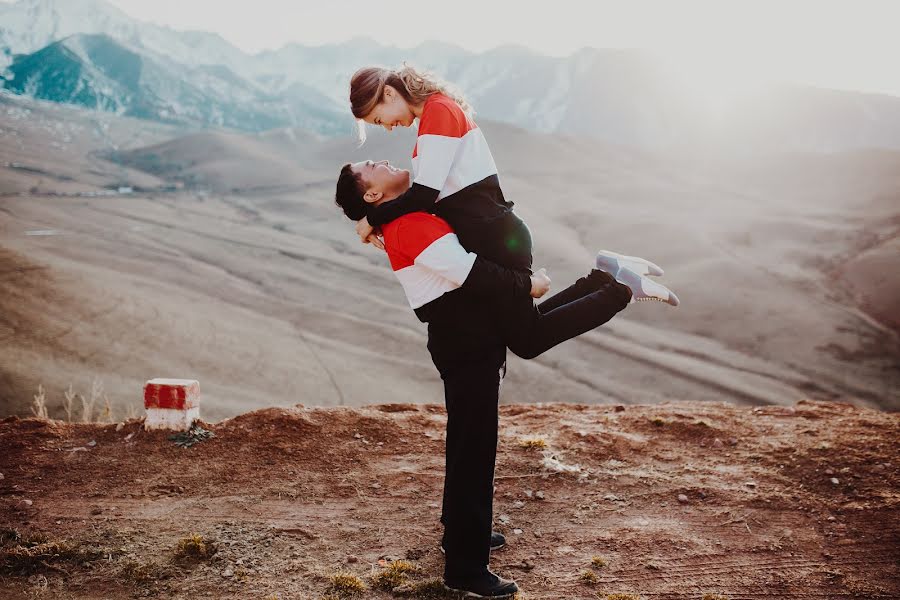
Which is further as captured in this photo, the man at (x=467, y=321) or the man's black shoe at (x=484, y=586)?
the man's black shoe at (x=484, y=586)

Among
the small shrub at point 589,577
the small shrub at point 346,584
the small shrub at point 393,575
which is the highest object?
the small shrub at point 589,577

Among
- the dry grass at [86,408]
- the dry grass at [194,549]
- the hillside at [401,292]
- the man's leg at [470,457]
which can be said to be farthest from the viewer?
the hillside at [401,292]

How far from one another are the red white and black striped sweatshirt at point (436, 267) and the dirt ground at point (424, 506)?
181 centimetres

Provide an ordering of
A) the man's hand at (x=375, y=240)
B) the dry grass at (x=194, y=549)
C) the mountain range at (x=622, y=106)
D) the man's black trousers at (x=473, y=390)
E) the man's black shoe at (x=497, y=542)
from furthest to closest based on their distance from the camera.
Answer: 1. the mountain range at (x=622, y=106)
2. the man's black shoe at (x=497, y=542)
3. the dry grass at (x=194, y=549)
4. the man's hand at (x=375, y=240)
5. the man's black trousers at (x=473, y=390)

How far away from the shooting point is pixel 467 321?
3.24m

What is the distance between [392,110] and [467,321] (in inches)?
49.4

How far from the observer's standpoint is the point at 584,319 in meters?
3.50

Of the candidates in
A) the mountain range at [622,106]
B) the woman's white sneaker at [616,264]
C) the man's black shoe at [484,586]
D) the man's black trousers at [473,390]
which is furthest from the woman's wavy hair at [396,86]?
the mountain range at [622,106]

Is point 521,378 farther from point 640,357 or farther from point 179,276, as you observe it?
point 179,276

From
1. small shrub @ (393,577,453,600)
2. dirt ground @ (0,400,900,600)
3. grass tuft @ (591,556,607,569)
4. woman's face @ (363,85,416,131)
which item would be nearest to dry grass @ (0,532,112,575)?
dirt ground @ (0,400,900,600)

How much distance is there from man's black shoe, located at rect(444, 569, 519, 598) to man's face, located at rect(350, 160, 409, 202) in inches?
89.3

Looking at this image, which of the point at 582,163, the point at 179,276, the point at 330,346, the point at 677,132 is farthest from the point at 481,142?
the point at 677,132

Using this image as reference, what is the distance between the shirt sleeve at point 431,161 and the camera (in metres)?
3.11

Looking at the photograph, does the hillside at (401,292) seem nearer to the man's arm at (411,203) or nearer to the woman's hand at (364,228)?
the woman's hand at (364,228)
